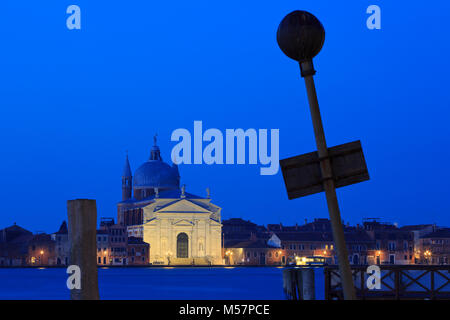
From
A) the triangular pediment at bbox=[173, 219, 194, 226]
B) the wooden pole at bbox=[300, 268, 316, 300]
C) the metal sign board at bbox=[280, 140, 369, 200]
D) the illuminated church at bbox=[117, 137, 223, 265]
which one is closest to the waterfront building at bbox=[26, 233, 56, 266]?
the illuminated church at bbox=[117, 137, 223, 265]

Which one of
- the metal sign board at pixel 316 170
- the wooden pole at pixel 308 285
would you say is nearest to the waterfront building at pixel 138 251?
the wooden pole at pixel 308 285

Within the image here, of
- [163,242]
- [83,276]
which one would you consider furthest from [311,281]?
[163,242]

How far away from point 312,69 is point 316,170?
652mm

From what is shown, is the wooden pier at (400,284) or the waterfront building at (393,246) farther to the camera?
the waterfront building at (393,246)

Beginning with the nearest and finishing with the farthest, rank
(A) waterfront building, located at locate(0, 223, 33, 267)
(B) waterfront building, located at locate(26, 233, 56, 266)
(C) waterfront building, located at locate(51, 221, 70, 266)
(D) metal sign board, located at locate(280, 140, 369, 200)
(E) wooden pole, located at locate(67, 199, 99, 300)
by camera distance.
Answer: (D) metal sign board, located at locate(280, 140, 369, 200) < (E) wooden pole, located at locate(67, 199, 99, 300) < (C) waterfront building, located at locate(51, 221, 70, 266) < (B) waterfront building, located at locate(26, 233, 56, 266) < (A) waterfront building, located at locate(0, 223, 33, 267)

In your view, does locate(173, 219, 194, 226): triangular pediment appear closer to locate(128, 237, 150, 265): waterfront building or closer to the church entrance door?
the church entrance door

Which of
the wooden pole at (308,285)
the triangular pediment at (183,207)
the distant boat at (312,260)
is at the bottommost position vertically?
the distant boat at (312,260)

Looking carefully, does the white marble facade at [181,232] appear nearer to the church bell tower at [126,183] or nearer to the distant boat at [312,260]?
the distant boat at [312,260]

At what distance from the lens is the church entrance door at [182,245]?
13346 centimetres

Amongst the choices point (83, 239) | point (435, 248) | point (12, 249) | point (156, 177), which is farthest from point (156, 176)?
point (83, 239)

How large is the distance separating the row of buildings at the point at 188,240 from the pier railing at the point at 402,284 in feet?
366

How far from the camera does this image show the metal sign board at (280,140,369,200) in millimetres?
5816

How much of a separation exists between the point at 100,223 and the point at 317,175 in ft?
479
